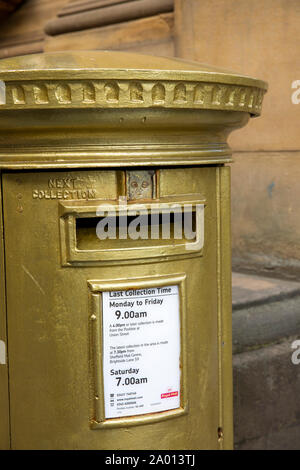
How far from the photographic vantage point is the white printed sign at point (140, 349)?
1.48 meters

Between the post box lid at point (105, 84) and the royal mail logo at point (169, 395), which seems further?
the royal mail logo at point (169, 395)

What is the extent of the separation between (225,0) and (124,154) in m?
2.06

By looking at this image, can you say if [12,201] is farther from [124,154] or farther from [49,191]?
[124,154]

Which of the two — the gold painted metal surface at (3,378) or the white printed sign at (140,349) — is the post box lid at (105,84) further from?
the white printed sign at (140,349)

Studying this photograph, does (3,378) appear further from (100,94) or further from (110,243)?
(100,94)

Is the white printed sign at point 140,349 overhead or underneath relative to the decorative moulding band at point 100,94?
underneath

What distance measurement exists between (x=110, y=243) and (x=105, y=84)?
0.37m

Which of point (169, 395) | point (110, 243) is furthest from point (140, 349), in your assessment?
point (110, 243)

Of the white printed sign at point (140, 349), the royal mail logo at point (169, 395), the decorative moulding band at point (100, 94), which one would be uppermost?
the decorative moulding band at point (100, 94)

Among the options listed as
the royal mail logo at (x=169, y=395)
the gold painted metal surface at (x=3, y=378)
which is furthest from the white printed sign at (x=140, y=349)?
the gold painted metal surface at (x=3, y=378)

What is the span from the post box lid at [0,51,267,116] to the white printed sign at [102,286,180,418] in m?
0.45

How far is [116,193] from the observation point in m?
1.44

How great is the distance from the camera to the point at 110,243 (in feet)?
4.81
